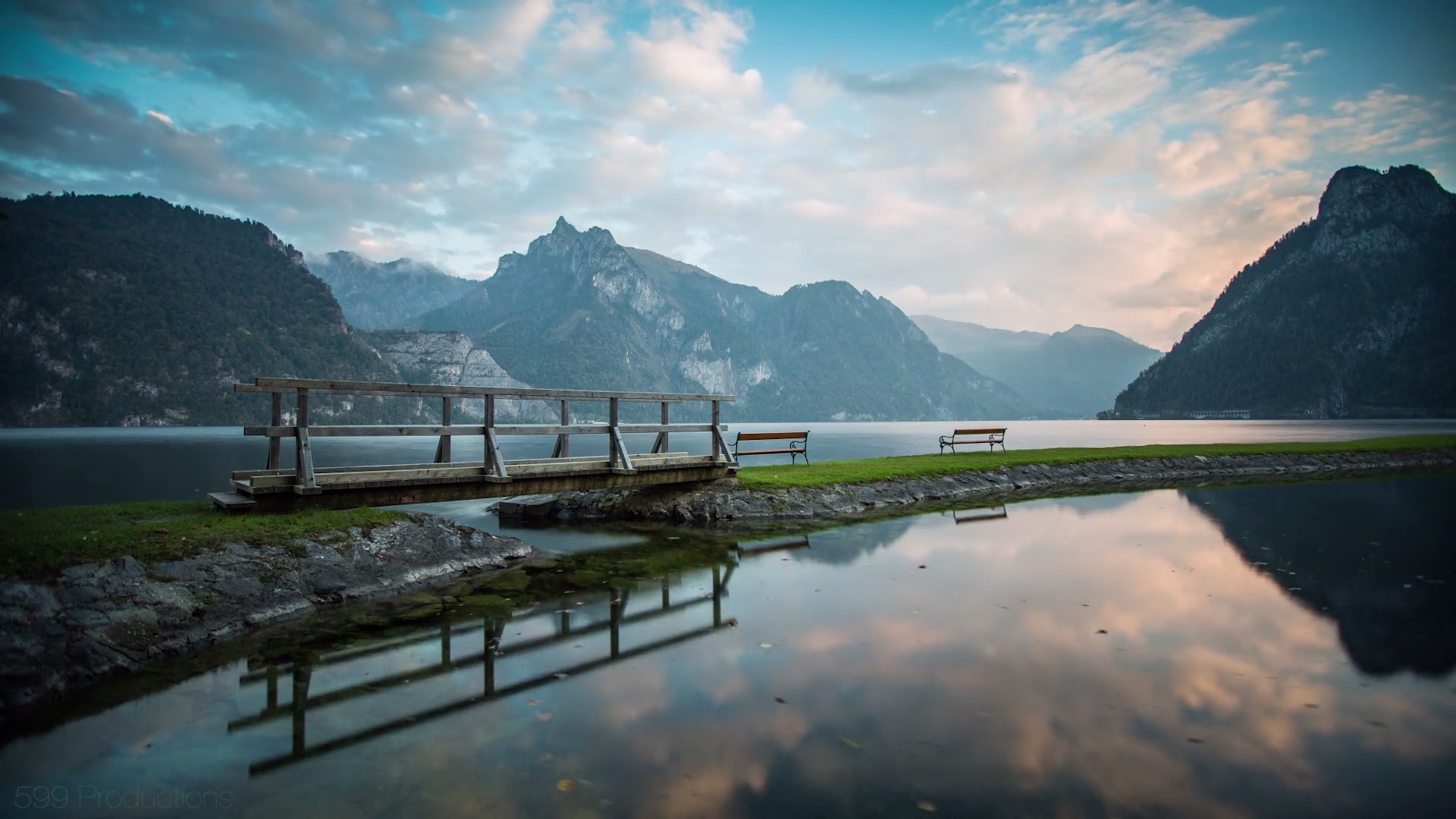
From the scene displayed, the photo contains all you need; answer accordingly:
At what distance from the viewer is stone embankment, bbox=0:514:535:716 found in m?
7.14

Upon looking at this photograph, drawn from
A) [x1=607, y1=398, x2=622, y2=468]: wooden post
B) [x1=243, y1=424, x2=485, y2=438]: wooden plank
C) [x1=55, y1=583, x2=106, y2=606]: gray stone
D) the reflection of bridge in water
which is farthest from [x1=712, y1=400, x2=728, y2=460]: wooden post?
[x1=55, y1=583, x2=106, y2=606]: gray stone

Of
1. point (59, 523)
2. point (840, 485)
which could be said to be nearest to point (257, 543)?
point (59, 523)

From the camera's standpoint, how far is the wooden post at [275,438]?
38.2 feet

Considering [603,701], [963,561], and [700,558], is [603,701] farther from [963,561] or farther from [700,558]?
[963,561]

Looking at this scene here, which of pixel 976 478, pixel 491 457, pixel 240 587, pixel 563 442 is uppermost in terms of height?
pixel 563 442

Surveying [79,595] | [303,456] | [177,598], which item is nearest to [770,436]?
[303,456]

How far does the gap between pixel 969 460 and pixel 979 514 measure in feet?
32.3

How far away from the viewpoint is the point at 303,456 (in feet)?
38.6

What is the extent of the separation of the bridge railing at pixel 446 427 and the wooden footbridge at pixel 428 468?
29 mm

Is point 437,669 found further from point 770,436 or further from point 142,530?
point 770,436

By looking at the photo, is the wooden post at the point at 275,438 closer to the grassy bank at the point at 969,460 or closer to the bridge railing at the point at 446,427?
the bridge railing at the point at 446,427

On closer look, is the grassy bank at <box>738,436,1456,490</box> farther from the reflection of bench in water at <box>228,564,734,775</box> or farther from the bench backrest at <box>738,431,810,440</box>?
the reflection of bench in water at <box>228,564,734,775</box>

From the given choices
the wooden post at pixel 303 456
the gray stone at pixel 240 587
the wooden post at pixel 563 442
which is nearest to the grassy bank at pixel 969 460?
the wooden post at pixel 563 442

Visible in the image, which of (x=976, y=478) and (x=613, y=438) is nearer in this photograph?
(x=613, y=438)
